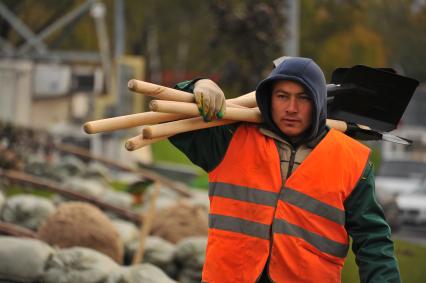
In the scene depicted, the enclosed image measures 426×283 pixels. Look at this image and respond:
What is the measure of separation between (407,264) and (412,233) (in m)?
13.2

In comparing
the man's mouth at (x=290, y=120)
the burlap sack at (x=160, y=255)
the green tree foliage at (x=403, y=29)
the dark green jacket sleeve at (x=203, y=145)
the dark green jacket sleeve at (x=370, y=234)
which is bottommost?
the burlap sack at (x=160, y=255)

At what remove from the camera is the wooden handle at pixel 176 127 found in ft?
16.3

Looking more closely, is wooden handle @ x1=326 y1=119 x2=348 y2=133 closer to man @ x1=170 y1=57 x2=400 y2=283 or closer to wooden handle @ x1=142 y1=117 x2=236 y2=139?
man @ x1=170 y1=57 x2=400 y2=283

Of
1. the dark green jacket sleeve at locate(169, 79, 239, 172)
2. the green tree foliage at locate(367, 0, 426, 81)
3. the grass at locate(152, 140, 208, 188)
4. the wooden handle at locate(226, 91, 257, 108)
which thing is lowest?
the grass at locate(152, 140, 208, 188)

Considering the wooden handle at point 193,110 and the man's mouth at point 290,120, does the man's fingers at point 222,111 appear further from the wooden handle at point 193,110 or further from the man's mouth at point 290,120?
the man's mouth at point 290,120

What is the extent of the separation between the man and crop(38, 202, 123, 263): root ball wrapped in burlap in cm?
515

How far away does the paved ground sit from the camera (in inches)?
875

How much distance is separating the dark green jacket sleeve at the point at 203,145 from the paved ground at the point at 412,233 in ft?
55.3

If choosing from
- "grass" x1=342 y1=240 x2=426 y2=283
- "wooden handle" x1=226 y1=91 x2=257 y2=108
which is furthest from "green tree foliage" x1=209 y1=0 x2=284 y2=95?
"wooden handle" x1=226 y1=91 x2=257 y2=108

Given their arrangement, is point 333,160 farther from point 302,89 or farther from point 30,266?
point 30,266

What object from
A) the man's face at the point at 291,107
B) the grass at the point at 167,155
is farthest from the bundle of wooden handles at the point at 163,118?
the grass at the point at 167,155

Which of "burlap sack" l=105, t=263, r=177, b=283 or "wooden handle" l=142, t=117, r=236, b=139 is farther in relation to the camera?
"burlap sack" l=105, t=263, r=177, b=283

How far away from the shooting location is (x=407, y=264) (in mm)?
10375

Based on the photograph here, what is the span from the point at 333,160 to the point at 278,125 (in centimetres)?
26
